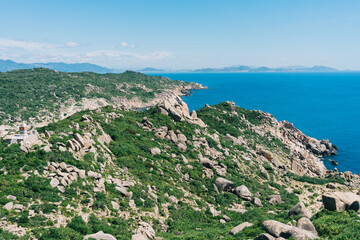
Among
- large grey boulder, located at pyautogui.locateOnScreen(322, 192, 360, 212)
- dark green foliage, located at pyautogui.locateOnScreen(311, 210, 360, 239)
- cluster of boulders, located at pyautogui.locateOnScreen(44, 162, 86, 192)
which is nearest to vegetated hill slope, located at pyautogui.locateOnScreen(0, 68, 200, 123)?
cluster of boulders, located at pyautogui.locateOnScreen(44, 162, 86, 192)

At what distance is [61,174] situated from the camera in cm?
2839

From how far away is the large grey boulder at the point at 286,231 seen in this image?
19.3m

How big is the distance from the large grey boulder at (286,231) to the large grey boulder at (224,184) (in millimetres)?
21709

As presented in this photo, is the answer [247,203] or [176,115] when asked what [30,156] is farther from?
[176,115]

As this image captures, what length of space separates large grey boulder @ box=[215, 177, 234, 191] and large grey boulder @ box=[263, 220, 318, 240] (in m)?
21.7

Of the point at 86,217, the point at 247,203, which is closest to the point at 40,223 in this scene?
the point at 86,217

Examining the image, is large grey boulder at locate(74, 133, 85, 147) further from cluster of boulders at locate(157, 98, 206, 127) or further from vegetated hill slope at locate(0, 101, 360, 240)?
cluster of boulders at locate(157, 98, 206, 127)

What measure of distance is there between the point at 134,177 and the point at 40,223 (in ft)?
51.7

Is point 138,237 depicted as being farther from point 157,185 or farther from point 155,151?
point 155,151

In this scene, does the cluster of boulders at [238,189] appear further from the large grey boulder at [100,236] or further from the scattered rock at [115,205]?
the large grey boulder at [100,236]

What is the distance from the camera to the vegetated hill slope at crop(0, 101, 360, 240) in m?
22.8

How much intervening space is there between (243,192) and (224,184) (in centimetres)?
364

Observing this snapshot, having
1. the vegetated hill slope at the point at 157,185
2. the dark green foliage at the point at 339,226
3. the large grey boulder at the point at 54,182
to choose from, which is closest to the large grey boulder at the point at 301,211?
the vegetated hill slope at the point at 157,185

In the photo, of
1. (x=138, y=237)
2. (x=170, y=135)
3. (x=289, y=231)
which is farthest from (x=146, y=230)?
(x=170, y=135)
